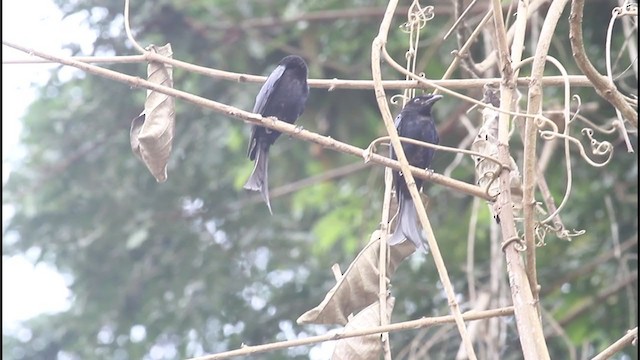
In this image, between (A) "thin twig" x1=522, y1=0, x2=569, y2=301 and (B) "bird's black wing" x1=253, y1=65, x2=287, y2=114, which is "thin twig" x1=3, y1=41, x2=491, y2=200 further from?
(B) "bird's black wing" x1=253, y1=65, x2=287, y2=114

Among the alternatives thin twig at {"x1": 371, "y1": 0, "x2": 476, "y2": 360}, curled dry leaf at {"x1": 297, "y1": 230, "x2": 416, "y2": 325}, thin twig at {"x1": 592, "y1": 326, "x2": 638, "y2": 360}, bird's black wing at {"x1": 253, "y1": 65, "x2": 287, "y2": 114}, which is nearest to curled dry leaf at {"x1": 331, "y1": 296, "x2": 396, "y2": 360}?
curled dry leaf at {"x1": 297, "y1": 230, "x2": 416, "y2": 325}

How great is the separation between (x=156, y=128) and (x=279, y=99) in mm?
1839

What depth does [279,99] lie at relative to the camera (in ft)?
14.9

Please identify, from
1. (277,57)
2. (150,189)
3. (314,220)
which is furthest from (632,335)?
(314,220)

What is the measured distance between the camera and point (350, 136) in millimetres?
7172

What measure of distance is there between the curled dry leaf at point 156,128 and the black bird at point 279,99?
119 centimetres

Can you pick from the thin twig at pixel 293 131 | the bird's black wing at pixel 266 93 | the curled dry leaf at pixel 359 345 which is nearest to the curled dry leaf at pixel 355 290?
the curled dry leaf at pixel 359 345

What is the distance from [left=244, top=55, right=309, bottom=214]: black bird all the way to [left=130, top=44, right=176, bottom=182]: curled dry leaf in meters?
1.19

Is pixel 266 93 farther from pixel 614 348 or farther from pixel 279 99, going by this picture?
pixel 614 348

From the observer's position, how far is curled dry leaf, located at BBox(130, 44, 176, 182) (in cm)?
271

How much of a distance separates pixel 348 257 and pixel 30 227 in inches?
90.4

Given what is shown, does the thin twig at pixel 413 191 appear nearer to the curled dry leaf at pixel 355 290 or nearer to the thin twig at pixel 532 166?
the thin twig at pixel 532 166

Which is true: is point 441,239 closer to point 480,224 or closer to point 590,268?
point 480,224

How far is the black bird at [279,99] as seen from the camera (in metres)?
4.16
